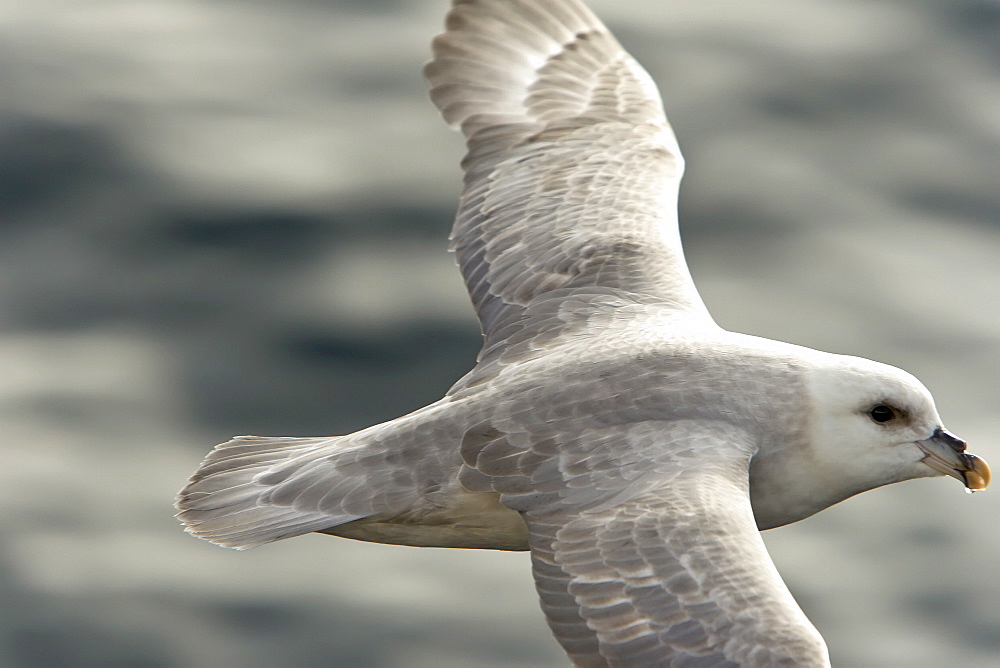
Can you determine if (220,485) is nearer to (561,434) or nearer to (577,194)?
(561,434)

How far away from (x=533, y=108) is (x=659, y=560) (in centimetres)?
319

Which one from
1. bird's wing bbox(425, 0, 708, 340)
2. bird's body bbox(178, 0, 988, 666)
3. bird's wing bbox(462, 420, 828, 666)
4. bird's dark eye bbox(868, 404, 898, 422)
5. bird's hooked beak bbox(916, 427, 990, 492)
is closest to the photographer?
bird's wing bbox(462, 420, 828, 666)

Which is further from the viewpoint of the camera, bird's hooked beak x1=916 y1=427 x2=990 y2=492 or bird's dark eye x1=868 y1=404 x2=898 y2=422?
bird's dark eye x1=868 y1=404 x2=898 y2=422

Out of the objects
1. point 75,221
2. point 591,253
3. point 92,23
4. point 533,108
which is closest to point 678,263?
point 591,253

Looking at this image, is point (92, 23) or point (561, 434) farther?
point (92, 23)

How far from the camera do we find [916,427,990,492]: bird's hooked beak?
5453mm

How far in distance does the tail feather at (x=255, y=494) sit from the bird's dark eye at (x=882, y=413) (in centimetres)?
188

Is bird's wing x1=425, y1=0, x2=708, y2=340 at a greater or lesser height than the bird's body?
greater

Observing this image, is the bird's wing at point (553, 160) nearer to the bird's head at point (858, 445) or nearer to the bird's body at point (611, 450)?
the bird's body at point (611, 450)

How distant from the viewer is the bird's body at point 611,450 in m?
4.81

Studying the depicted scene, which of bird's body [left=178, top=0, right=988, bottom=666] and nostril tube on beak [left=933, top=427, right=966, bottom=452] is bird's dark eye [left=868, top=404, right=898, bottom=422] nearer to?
bird's body [left=178, top=0, right=988, bottom=666]

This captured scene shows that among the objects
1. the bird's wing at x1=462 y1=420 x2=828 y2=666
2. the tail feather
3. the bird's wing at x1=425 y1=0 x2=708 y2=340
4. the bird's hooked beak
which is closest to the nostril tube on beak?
the bird's hooked beak

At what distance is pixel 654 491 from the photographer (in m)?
5.10

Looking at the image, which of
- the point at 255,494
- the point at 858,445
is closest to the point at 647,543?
the point at 858,445
